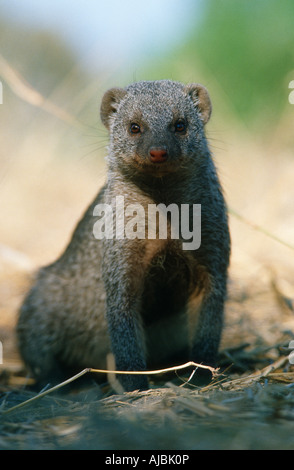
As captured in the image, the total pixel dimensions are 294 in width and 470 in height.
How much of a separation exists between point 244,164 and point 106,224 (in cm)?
409

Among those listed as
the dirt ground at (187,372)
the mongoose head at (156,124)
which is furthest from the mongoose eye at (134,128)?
the dirt ground at (187,372)

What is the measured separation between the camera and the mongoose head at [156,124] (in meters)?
3.03

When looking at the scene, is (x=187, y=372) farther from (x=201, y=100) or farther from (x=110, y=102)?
(x=110, y=102)

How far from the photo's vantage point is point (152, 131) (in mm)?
3129

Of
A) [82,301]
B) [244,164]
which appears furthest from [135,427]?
[244,164]

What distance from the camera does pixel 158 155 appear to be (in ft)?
9.52

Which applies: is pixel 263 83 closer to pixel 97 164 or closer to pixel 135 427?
pixel 97 164

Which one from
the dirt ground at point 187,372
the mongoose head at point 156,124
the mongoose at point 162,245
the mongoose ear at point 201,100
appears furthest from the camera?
the mongoose ear at point 201,100

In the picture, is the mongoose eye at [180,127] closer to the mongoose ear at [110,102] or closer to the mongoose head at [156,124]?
the mongoose head at [156,124]

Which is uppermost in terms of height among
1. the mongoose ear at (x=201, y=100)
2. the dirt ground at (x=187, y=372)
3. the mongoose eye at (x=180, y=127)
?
the mongoose ear at (x=201, y=100)

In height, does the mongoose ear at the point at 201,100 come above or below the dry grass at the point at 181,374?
above

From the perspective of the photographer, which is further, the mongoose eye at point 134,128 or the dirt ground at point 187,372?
the mongoose eye at point 134,128

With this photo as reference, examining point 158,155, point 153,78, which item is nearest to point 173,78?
point 153,78

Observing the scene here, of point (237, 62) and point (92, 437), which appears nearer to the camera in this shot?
point (92, 437)
